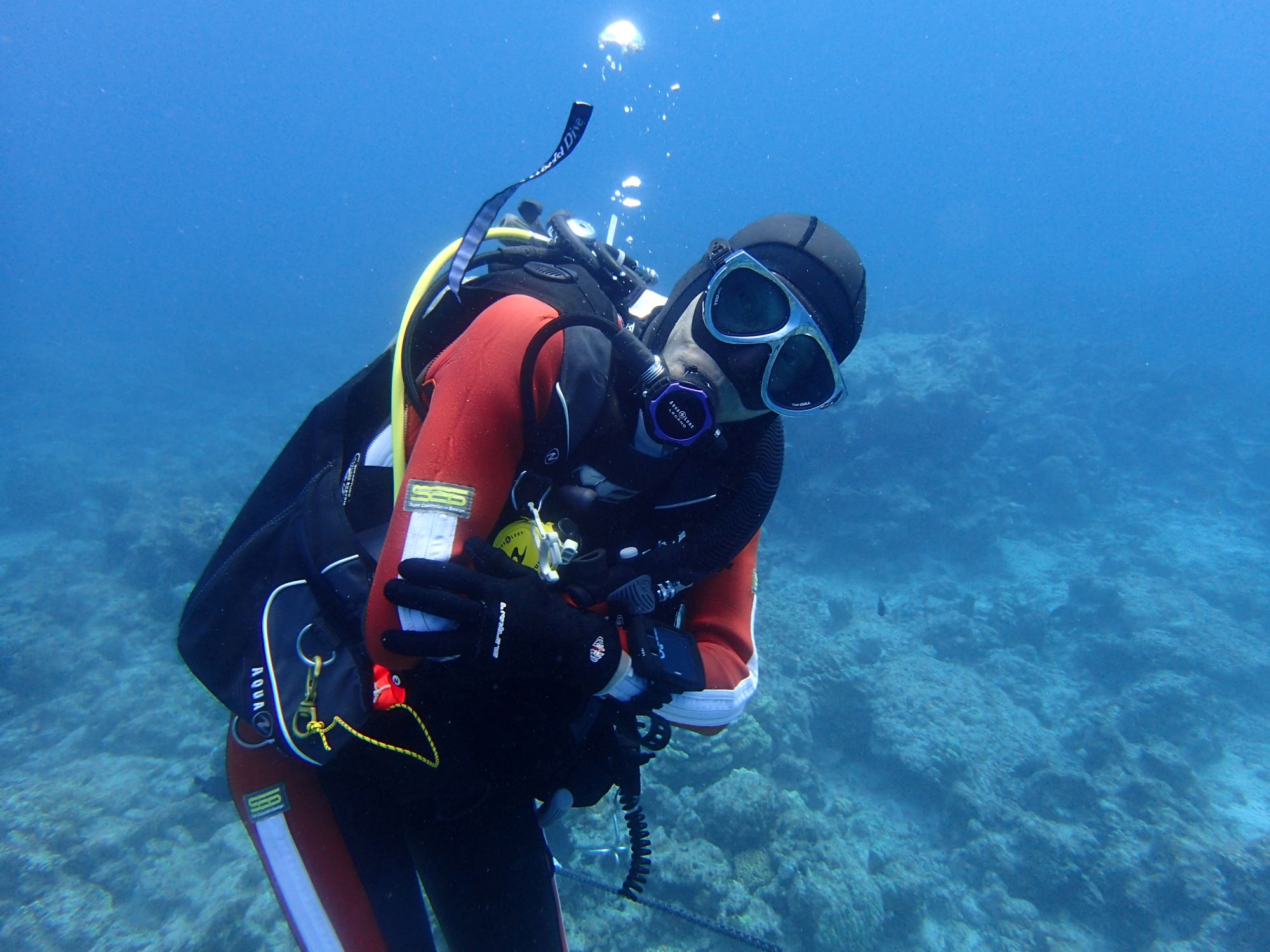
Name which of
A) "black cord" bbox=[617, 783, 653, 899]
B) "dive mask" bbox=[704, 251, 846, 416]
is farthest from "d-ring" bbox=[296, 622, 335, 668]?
"dive mask" bbox=[704, 251, 846, 416]

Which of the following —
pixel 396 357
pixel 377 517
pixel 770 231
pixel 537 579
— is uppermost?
pixel 770 231

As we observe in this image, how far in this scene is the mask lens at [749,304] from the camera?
215cm

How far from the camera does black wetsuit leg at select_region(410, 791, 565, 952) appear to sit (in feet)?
8.21

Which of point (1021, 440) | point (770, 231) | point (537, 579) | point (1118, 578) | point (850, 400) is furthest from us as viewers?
point (1021, 440)

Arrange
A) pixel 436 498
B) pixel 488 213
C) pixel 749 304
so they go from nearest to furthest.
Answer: pixel 436 498, pixel 488 213, pixel 749 304

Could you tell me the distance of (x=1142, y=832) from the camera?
777 cm

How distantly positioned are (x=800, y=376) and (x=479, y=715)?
166 centimetres

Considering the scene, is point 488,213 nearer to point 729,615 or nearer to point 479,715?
point 479,715

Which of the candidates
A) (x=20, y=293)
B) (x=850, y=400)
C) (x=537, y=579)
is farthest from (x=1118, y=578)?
(x=20, y=293)

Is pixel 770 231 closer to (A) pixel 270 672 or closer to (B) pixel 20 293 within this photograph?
(A) pixel 270 672

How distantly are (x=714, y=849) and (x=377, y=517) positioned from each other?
6.01m

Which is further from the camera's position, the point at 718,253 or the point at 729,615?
the point at 729,615

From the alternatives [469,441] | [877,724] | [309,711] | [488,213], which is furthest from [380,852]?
[877,724]

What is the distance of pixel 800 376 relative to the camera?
2.26 metres
